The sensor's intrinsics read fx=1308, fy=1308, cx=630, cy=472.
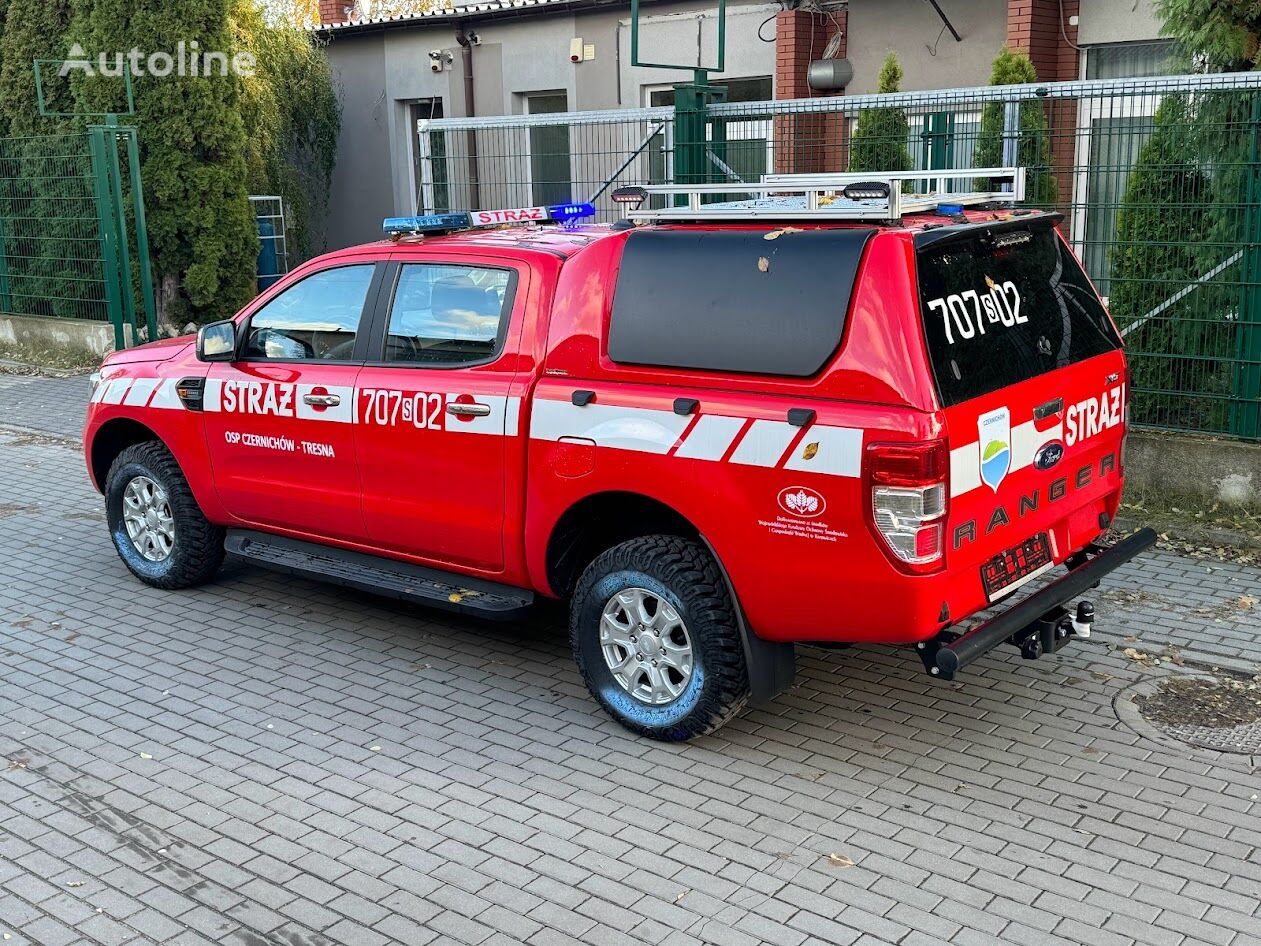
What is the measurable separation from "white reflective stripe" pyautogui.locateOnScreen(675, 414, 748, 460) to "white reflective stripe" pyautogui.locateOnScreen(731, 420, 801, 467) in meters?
0.05

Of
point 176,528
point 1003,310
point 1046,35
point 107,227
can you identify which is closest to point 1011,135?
point 1003,310

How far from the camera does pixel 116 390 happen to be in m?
6.93

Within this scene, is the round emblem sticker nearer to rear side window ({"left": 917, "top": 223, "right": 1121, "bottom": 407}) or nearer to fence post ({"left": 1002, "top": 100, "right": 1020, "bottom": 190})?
rear side window ({"left": 917, "top": 223, "right": 1121, "bottom": 407})

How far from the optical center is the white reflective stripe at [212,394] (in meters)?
6.45

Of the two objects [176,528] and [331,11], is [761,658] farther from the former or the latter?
[331,11]

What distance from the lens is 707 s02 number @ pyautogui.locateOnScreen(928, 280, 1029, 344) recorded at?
4445 mm

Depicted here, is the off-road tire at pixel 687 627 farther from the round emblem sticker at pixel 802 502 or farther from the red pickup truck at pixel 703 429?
the round emblem sticker at pixel 802 502

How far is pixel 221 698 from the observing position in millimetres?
5645

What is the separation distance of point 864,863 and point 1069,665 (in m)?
2.05

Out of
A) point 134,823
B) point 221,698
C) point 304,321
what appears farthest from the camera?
point 304,321

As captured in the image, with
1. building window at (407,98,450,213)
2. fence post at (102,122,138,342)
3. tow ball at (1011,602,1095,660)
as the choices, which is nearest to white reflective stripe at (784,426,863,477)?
tow ball at (1011,602,1095,660)

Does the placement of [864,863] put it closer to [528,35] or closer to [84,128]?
[84,128]

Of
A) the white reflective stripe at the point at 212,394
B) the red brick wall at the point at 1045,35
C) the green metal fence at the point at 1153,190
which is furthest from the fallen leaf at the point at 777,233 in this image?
the red brick wall at the point at 1045,35

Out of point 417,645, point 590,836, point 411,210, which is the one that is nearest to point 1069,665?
point 590,836
